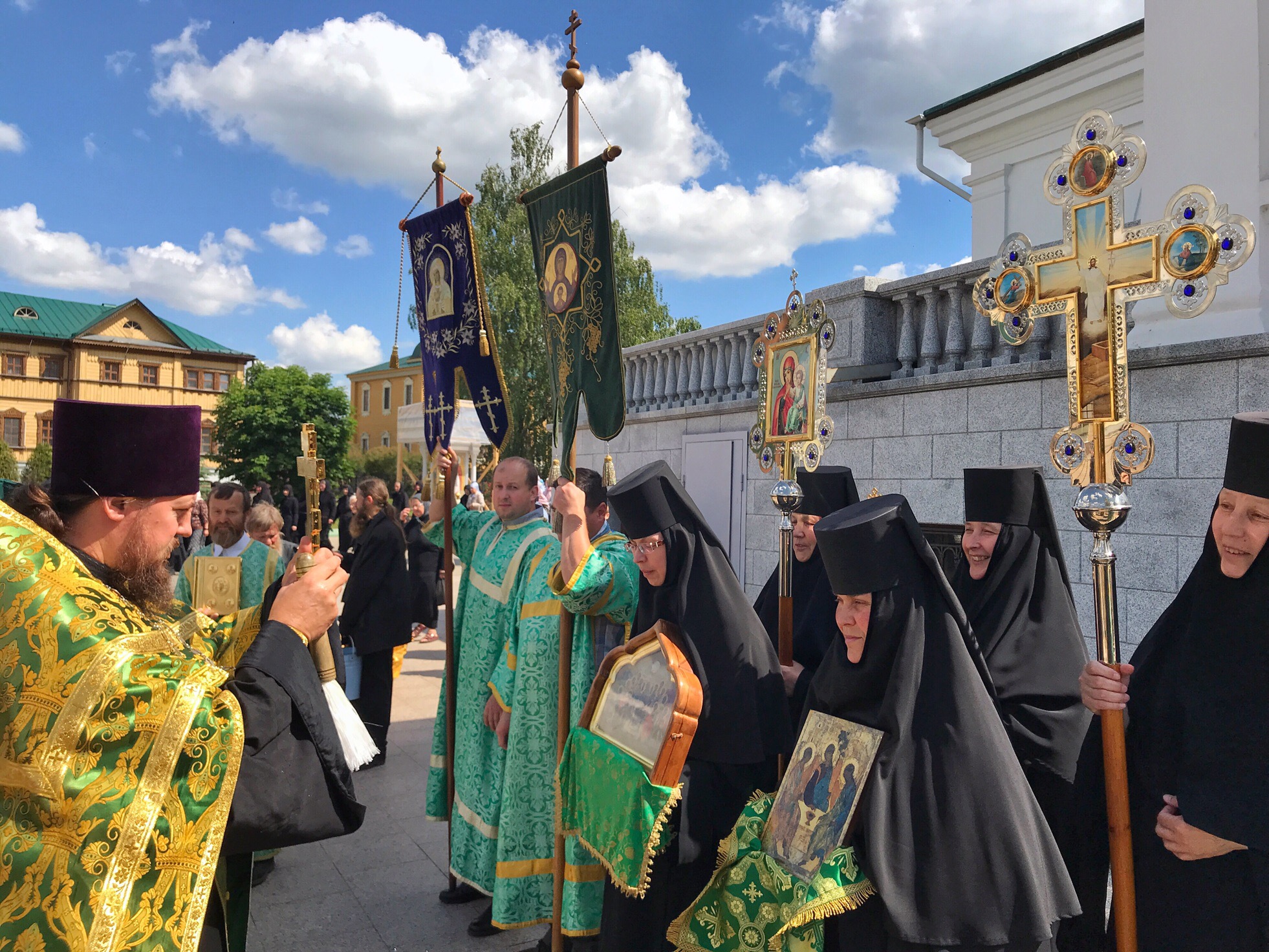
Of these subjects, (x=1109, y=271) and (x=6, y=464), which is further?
(x=6, y=464)

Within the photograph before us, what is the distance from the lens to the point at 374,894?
430 centimetres

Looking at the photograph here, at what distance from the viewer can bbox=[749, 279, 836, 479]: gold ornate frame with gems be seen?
3359 mm

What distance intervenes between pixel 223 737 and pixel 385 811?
160 inches

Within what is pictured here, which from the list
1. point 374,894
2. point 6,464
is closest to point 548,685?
point 374,894

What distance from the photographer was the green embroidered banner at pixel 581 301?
3.94 meters

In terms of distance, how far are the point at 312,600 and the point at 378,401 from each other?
63.4 metres

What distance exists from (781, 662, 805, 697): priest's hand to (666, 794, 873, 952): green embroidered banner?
24.4 inches

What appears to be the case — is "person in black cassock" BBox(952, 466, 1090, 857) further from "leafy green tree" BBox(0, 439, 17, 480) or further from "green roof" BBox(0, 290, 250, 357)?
"green roof" BBox(0, 290, 250, 357)

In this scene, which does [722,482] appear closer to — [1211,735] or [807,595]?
[807,595]

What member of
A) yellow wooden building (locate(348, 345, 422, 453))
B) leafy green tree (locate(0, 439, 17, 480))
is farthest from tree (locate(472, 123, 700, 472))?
yellow wooden building (locate(348, 345, 422, 453))

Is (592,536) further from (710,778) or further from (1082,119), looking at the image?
(1082,119)

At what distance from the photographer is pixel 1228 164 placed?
16.3 ft

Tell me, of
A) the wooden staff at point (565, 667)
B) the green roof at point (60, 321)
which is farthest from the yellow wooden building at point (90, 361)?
the wooden staff at point (565, 667)

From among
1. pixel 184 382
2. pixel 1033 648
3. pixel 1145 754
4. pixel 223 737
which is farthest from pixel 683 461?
pixel 184 382
